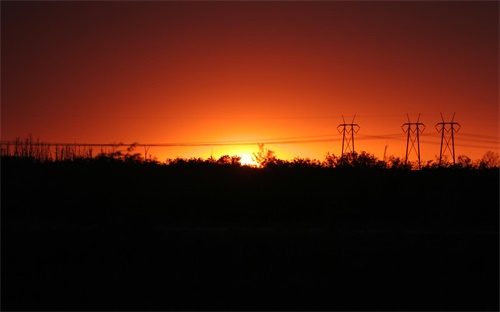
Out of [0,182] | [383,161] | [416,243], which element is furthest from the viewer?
[383,161]

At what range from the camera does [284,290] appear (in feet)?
88.6

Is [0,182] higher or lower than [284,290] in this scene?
higher

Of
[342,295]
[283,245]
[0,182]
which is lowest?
[342,295]

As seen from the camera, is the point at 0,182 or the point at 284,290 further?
the point at 0,182

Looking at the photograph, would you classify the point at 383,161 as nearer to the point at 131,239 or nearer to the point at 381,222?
the point at 381,222

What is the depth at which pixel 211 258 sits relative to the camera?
2822 cm

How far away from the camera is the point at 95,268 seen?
2764 cm

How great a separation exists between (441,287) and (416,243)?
219 cm

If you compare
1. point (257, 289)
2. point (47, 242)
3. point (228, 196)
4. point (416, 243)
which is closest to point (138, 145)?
point (228, 196)

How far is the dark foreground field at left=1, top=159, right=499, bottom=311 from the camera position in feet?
87.1

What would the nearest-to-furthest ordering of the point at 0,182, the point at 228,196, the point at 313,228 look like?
the point at 313,228
the point at 0,182
the point at 228,196

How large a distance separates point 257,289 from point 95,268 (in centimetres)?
632

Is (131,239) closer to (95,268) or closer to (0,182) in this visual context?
(95,268)

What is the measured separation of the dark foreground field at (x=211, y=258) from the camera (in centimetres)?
2656
